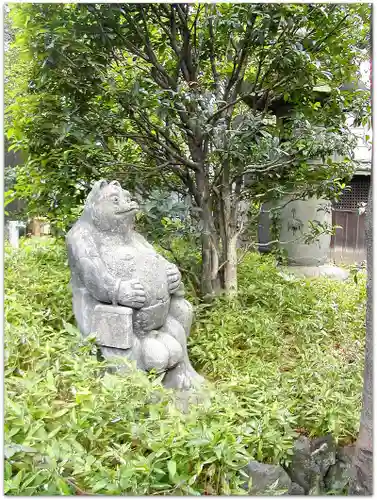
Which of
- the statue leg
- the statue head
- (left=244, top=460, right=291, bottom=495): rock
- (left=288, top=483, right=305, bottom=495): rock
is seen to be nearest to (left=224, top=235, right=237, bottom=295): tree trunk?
the statue leg

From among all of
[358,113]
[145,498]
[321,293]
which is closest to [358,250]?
[321,293]

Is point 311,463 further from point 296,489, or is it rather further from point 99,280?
point 99,280

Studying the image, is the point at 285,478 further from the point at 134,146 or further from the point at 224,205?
the point at 134,146

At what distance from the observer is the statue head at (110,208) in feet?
9.00

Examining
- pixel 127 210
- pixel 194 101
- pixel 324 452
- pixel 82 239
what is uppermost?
pixel 194 101

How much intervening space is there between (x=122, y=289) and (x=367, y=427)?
1.43 meters

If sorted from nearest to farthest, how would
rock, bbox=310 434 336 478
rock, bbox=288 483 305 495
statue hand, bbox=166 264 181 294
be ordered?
rock, bbox=288 483 305 495, rock, bbox=310 434 336 478, statue hand, bbox=166 264 181 294

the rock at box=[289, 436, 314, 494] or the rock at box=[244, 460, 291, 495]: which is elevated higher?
the rock at box=[244, 460, 291, 495]

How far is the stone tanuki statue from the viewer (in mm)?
2633

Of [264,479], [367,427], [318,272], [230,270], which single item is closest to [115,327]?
[264,479]

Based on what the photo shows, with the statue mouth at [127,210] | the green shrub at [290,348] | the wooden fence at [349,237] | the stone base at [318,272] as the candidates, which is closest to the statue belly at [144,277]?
the statue mouth at [127,210]

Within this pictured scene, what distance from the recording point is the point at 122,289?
263 cm

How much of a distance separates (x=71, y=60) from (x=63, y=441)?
261 cm

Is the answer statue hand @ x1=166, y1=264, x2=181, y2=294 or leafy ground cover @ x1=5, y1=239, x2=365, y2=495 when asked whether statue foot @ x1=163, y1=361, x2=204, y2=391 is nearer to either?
leafy ground cover @ x1=5, y1=239, x2=365, y2=495
